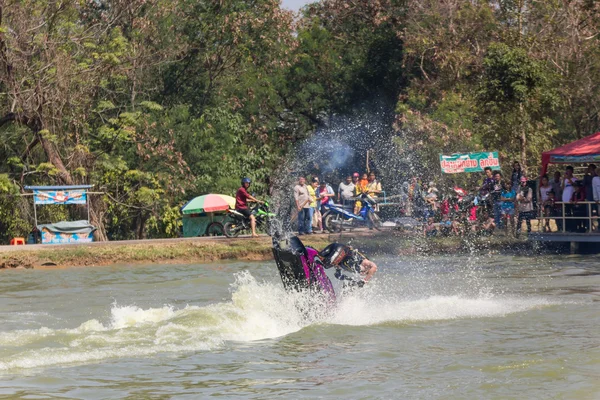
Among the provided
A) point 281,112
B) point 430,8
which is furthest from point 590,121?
point 281,112

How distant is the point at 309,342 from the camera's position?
1202cm

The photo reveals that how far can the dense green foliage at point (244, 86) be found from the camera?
2852 cm

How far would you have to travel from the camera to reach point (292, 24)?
127 feet

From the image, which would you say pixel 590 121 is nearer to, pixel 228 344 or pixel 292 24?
pixel 292 24

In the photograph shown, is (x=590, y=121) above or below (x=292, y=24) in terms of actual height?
below

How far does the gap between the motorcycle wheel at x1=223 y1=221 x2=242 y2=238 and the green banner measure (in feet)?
20.1

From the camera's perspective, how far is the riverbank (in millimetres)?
22875

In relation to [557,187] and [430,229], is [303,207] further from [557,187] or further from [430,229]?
[557,187]

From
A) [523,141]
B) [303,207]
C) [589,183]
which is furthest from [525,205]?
[523,141]

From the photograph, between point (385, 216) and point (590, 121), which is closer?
point (385, 216)

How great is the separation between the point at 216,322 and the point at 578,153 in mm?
13192

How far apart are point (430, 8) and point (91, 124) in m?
13.8

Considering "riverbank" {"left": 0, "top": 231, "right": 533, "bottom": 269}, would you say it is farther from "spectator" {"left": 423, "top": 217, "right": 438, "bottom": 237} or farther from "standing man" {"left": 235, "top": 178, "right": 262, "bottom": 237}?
"standing man" {"left": 235, "top": 178, "right": 262, "bottom": 237}

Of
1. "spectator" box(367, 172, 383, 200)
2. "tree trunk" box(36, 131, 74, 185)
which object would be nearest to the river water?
"spectator" box(367, 172, 383, 200)
